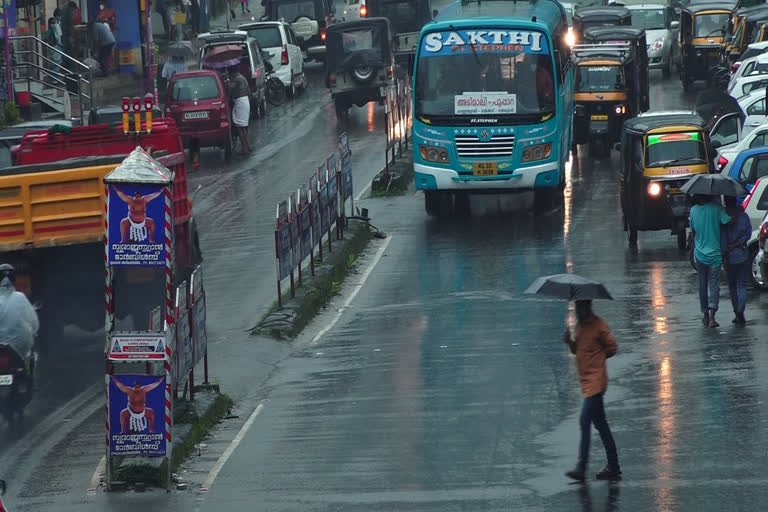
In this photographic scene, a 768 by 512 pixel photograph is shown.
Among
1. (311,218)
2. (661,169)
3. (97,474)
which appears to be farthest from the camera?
(661,169)

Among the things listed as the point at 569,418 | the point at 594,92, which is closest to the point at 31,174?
the point at 569,418

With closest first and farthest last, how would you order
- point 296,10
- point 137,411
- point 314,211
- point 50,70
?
point 137,411
point 314,211
point 50,70
point 296,10

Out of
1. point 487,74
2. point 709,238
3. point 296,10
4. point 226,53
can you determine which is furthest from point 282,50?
point 709,238

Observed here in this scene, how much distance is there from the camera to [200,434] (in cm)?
1503

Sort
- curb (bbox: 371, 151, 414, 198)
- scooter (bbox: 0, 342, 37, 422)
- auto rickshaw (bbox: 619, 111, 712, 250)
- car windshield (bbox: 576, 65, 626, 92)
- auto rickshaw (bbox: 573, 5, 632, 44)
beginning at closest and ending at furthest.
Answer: scooter (bbox: 0, 342, 37, 422) < auto rickshaw (bbox: 619, 111, 712, 250) < curb (bbox: 371, 151, 414, 198) < car windshield (bbox: 576, 65, 626, 92) < auto rickshaw (bbox: 573, 5, 632, 44)

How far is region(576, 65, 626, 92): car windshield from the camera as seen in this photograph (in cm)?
3647

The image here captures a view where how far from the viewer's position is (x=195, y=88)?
3797 cm

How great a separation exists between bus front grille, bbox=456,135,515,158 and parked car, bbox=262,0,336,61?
96.8ft

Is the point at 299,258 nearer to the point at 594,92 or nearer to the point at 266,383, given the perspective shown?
the point at 266,383

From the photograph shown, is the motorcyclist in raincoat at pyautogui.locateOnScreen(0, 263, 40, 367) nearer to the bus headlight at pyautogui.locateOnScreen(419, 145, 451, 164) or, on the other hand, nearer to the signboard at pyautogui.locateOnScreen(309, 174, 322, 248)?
the signboard at pyautogui.locateOnScreen(309, 174, 322, 248)

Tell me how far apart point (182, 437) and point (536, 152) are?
14.7 metres

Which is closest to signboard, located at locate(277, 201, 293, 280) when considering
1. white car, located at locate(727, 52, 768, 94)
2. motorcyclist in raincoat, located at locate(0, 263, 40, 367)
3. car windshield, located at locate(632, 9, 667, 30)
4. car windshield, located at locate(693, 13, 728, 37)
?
motorcyclist in raincoat, located at locate(0, 263, 40, 367)

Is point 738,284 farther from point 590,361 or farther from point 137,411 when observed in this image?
point 137,411

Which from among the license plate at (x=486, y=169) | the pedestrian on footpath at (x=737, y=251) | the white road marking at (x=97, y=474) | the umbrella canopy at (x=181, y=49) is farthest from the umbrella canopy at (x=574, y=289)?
the umbrella canopy at (x=181, y=49)
